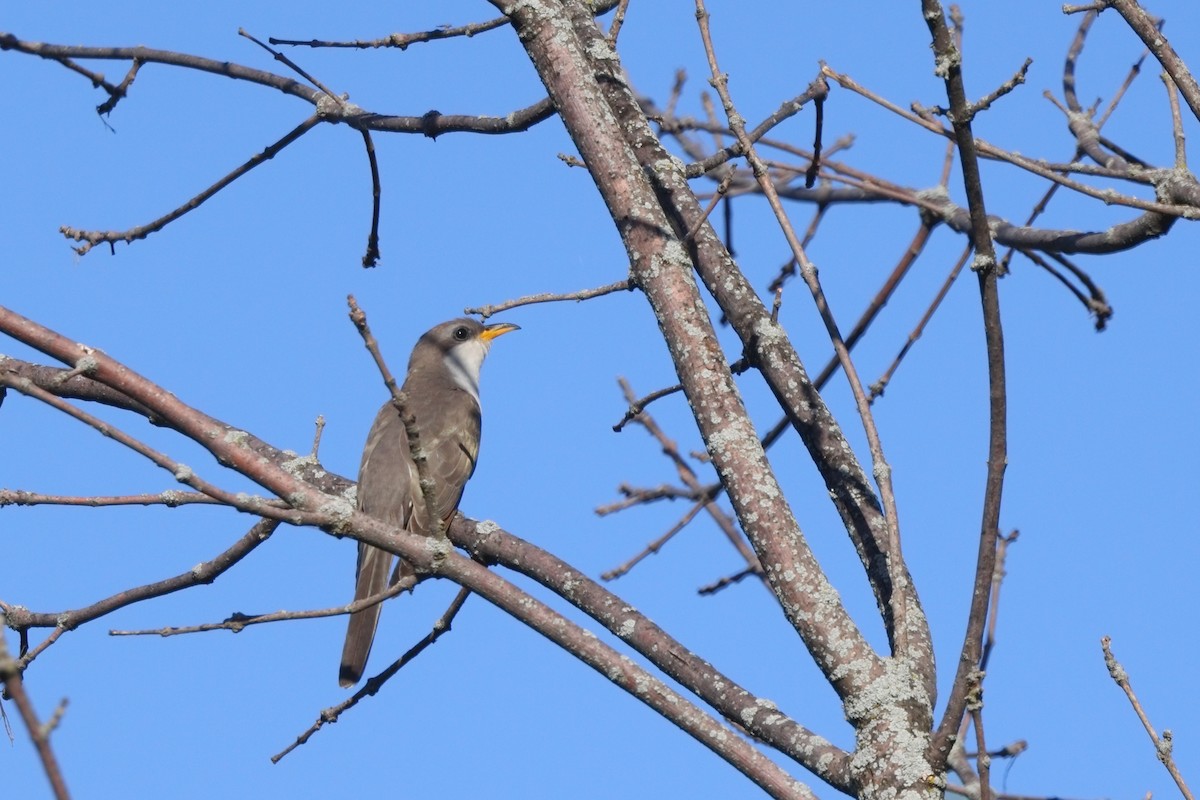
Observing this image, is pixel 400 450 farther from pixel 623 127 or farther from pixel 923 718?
pixel 923 718

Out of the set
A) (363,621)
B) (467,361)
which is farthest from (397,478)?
(467,361)

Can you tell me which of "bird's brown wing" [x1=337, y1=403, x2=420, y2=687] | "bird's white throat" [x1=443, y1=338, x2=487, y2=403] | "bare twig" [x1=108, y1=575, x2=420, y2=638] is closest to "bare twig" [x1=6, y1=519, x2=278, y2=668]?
"bare twig" [x1=108, y1=575, x2=420, y2=638]

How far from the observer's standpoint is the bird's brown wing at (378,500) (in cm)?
562

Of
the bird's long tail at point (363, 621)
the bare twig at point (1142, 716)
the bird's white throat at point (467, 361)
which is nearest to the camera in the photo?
the bare twig at point (1142, 716)

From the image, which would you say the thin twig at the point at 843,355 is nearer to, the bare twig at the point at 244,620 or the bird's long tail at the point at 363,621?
the bare twig at the point at 244,620

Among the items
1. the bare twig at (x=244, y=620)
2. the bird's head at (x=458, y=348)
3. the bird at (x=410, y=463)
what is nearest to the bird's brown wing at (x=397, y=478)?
the bird at (x=410, y=463)

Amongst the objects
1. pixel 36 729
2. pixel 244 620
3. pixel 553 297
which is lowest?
pixel 36 729

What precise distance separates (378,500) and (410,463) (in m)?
0.72

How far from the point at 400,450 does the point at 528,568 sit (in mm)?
2944

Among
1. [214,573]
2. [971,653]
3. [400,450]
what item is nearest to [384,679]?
[214,573]

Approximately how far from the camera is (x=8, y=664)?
4.41ft

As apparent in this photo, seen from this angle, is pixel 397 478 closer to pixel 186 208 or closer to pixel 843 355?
pixel 186 208

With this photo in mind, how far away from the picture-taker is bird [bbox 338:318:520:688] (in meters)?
5.63

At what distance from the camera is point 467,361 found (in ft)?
28.7
